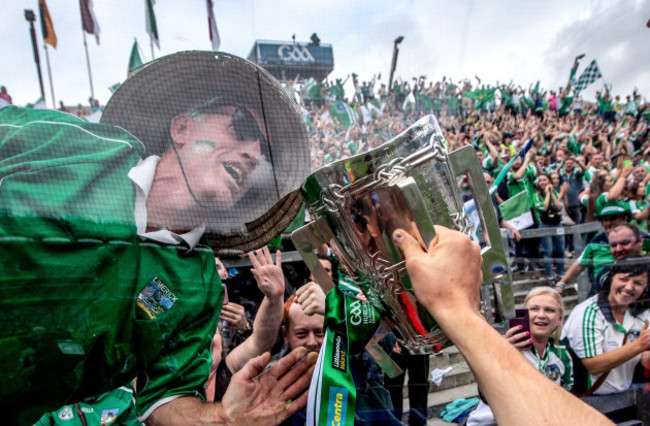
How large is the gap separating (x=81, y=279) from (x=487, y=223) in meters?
0.79

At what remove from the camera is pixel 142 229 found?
2.45ft

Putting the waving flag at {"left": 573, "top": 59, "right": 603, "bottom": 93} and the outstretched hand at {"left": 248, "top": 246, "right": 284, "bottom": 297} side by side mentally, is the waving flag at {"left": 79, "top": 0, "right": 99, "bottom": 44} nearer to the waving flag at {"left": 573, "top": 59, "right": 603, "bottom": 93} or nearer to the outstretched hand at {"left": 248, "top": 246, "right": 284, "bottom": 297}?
the outstretched hand at {"left": 248, "top": 246, "right": 284, "bottom": 297}

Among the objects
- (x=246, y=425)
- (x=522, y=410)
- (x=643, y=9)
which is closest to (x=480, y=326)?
(x=522, y=410)

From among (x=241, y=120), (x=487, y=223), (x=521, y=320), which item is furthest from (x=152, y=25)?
(x=521, y=320)

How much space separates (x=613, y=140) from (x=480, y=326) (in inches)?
96.2

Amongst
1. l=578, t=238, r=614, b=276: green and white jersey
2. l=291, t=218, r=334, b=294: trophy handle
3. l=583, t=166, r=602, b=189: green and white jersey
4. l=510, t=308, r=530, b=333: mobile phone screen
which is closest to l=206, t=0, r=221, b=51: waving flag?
l=291, t=218, r=334, b=294: trophy handle

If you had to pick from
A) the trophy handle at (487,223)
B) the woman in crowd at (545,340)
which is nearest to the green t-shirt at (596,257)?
the woman in crowd at (545,340)

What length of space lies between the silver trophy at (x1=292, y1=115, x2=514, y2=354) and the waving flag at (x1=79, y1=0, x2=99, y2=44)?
48cm

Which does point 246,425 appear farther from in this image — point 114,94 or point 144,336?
point 114,94

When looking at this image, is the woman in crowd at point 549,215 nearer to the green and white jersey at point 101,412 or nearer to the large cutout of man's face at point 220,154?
the large cutout of man's face at point 220,154

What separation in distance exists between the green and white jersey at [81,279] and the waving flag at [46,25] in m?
0.13

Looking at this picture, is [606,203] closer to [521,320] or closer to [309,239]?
[521,320]

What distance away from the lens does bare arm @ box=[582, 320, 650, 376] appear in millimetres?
1756

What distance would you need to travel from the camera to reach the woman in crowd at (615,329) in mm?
1765
